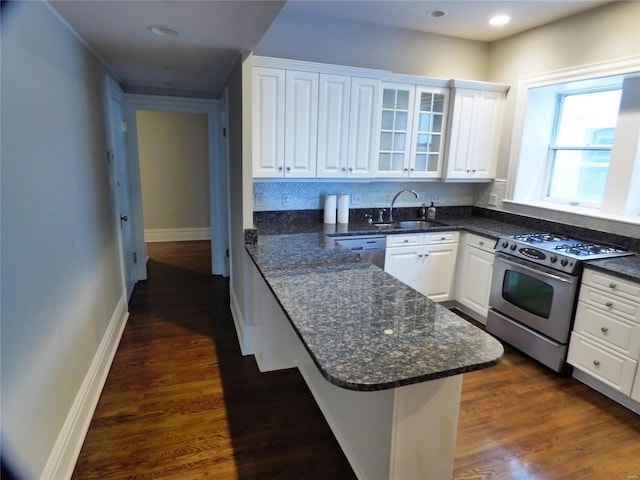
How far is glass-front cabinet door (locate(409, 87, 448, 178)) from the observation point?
12.2 ft

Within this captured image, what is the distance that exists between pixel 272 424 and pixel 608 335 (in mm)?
2222

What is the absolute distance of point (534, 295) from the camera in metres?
2.97

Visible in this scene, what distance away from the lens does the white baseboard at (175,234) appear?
654cm

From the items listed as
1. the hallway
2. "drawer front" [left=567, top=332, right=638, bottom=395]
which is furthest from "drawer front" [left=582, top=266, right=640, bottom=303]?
the hallway

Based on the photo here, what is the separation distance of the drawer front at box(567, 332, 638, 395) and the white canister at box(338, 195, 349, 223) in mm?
2038

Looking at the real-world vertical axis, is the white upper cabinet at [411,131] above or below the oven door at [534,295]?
above

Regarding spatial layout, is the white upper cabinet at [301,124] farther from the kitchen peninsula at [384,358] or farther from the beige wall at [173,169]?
the beige wall at [173,169]

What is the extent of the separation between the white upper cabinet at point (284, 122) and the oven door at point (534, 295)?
188 cm

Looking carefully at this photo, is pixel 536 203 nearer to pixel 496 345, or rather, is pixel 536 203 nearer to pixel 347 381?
pixel 496 345

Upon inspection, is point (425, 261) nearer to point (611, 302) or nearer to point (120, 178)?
point (611, 302)

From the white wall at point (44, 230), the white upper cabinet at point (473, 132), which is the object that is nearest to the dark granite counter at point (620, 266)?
the white upper cabinet at point (473, 132)

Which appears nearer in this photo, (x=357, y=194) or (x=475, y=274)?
(x=475, y=274)

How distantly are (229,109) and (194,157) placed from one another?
3455mm

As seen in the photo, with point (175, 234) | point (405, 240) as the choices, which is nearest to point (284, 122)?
point (405, 240)
